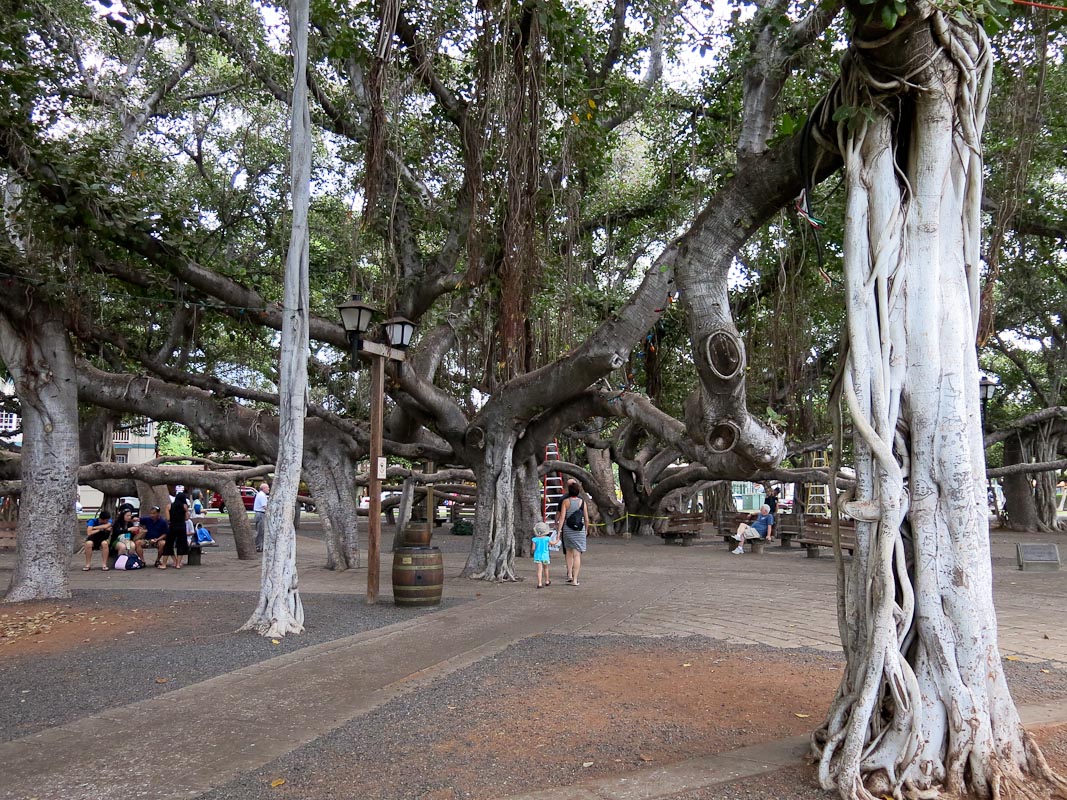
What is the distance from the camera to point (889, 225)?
148 inches

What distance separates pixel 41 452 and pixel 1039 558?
14654 mm

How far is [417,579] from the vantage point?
8680 mm

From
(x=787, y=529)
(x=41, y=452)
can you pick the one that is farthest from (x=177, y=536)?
(x=787, y=529)

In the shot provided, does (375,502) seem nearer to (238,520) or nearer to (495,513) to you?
(495,513)

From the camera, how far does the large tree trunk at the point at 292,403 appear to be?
7.41 metres

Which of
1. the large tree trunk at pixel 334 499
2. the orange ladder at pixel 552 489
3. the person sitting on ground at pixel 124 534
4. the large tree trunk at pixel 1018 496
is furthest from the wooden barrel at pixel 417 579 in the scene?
the large tree trunk at pixel 1018 496

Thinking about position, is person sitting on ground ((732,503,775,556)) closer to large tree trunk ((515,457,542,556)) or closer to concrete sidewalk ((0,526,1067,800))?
concrete sidewalk ((0,526,1067,800))

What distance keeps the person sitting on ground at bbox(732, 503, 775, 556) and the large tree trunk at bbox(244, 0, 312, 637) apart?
11301mm

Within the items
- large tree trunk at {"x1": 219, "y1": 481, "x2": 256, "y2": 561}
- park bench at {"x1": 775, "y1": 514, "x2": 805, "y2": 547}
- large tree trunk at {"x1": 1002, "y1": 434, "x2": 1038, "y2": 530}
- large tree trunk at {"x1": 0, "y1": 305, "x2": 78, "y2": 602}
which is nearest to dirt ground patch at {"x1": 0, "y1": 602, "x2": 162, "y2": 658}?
→ large tree trunk at {"x1": 0, "y1": 305, "x2": 78, "y2": 602}

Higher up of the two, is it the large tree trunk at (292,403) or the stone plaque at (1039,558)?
the large tree trunk at (292,403)

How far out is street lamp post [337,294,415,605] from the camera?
29.8ft

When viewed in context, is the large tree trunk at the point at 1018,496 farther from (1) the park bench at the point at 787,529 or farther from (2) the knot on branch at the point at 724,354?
(2) the knot on branch at the point at 724,354

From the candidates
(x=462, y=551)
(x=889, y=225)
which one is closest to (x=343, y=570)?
(x=462, y=551)

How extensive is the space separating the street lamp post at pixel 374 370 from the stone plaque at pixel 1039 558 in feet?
33.9
